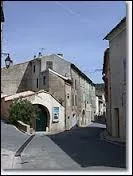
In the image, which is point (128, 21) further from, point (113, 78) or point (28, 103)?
point (28, 103)

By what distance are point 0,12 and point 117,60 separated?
14181mm

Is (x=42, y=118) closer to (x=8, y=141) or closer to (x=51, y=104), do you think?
(x=51, y=104)

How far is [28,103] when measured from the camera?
30.4 m

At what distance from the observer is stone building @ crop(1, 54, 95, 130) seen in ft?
112

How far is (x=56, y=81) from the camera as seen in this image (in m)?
40.1

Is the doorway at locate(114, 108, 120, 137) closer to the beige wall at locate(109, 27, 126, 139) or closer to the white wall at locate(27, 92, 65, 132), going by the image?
the beige wall at locate(109, 27, 126, 139)

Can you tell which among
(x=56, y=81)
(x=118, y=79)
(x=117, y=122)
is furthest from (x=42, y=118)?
(x=118, y=79)

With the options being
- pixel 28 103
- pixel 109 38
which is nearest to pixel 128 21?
pixel 109 38

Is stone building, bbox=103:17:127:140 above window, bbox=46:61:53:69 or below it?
below

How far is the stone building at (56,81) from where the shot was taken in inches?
1344

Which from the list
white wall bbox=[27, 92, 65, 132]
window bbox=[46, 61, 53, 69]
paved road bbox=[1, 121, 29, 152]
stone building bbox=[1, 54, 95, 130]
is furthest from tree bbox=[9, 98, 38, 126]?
window bbox=[46, 61, 53, 69]

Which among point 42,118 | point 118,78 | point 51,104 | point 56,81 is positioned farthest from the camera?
point 56,81

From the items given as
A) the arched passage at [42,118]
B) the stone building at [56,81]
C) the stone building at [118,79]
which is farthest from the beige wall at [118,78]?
the arched passage at [42,118]

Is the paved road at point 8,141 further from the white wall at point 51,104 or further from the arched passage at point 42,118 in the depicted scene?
the arched passage at point 42,118
